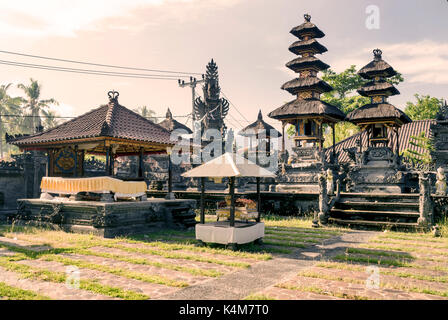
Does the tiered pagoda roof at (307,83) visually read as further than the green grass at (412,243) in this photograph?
Yes

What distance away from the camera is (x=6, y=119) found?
56906mm

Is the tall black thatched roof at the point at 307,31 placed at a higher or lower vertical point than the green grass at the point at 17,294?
higher

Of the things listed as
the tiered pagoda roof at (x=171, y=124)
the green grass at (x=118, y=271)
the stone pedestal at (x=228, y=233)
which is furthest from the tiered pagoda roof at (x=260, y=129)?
the green grass at (x=118, y=271)

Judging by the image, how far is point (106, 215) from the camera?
12.7 m

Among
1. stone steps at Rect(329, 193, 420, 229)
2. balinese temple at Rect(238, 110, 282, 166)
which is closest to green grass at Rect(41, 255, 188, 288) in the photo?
stone steps at Rect(329, 193, 420, 229)

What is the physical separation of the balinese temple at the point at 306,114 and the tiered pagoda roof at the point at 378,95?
2114mm

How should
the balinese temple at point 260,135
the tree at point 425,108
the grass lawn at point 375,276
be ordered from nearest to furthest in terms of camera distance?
the grass lawn at point 375,276 < the balinese temple at point 260,135 < the tree at point 425,108

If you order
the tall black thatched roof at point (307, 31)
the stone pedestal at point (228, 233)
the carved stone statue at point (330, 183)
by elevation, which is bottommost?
the stone pedestal at point (228, 233)

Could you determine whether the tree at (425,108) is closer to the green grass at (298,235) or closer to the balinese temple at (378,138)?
the balinese temple at (378,138)

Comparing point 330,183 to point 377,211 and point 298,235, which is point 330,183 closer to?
point 377,211

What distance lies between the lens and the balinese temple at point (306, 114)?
25703 millimetres
